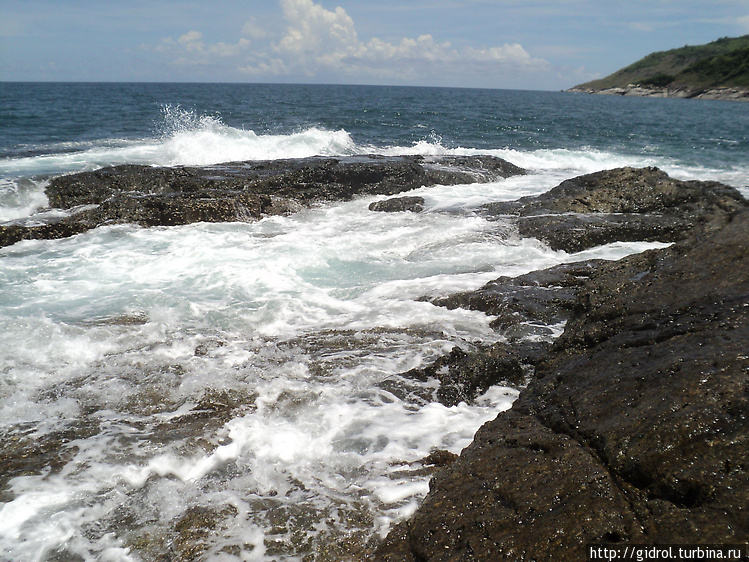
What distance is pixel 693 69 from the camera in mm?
82812

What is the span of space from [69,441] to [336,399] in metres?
1.93

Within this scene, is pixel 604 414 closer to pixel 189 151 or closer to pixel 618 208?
pixel 618 208

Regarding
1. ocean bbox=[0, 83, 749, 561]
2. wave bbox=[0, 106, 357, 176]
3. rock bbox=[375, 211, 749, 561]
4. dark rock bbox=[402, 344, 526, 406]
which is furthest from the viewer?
wave bbox=[0, 106, 357, 176]

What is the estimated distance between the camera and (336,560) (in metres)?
2.46

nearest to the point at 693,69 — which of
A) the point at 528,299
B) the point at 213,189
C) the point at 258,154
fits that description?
the point at 258,154

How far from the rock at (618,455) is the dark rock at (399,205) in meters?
7.23

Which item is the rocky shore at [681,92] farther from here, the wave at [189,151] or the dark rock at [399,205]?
the dark rock at [399,205]

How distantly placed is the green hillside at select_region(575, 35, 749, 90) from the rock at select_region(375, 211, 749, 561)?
283 ft

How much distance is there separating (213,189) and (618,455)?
9.37 meters

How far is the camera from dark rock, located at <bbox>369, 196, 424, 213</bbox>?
34.2ft

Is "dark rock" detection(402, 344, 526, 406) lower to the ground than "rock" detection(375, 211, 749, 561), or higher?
lower

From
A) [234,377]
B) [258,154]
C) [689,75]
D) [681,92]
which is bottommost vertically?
[234,377]

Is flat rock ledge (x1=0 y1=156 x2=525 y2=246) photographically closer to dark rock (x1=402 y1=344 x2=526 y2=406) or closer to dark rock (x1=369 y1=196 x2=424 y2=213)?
dark rock (x1=369 y1=196 x2=424 y2=213)

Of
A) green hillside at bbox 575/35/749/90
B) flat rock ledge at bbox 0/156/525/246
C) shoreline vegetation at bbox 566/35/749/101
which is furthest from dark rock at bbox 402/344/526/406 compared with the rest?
green hillside at bbox 575/35/749/90
